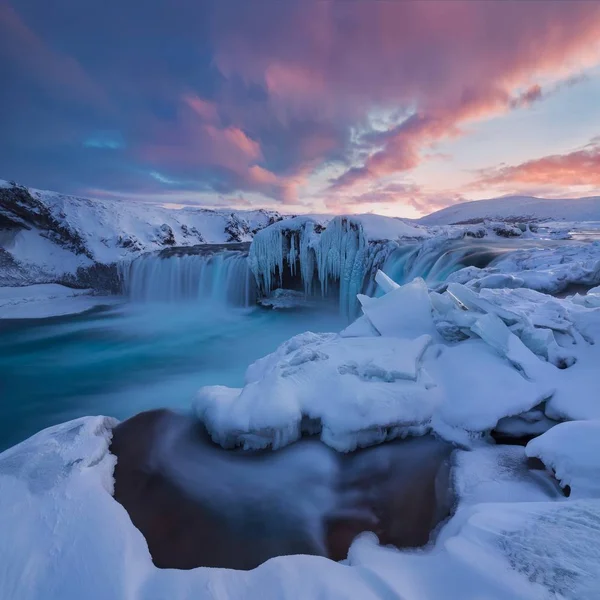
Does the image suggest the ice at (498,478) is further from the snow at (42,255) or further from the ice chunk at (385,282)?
the snow at (42,255)

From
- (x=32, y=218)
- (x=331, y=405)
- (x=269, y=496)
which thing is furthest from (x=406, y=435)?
(x=32, y=218)

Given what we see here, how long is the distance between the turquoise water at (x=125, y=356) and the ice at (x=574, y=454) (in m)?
3.21

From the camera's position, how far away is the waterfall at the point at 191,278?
13672 millimetres

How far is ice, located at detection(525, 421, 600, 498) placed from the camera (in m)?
1.70

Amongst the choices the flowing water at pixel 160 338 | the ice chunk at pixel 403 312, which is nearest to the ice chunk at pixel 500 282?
the ice chunk at pixel 403 312

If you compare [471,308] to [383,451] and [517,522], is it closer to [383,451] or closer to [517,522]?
[383,451]

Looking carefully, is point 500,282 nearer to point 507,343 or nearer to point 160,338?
point 507,343

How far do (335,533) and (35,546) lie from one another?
1494mm

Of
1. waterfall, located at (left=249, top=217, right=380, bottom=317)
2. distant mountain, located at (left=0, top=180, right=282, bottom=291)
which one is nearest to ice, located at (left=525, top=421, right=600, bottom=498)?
waterfall, located at (left=249, top=217, right=380, bottom=317)

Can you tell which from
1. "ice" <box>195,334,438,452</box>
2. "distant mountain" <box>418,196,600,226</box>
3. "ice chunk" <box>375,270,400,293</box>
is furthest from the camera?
"distant mountain" <box>418,196,600,226</box>

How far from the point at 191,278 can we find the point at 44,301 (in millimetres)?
7138

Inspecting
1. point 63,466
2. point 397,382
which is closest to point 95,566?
point 63,466

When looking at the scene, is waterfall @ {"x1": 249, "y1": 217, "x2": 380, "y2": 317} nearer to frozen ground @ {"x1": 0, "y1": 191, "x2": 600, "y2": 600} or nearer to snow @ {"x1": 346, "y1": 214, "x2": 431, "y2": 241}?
snow @ {"x1": 346, "y1": 214, "x2": 431, "y2": 241}

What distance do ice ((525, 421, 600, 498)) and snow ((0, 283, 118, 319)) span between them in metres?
16.9
